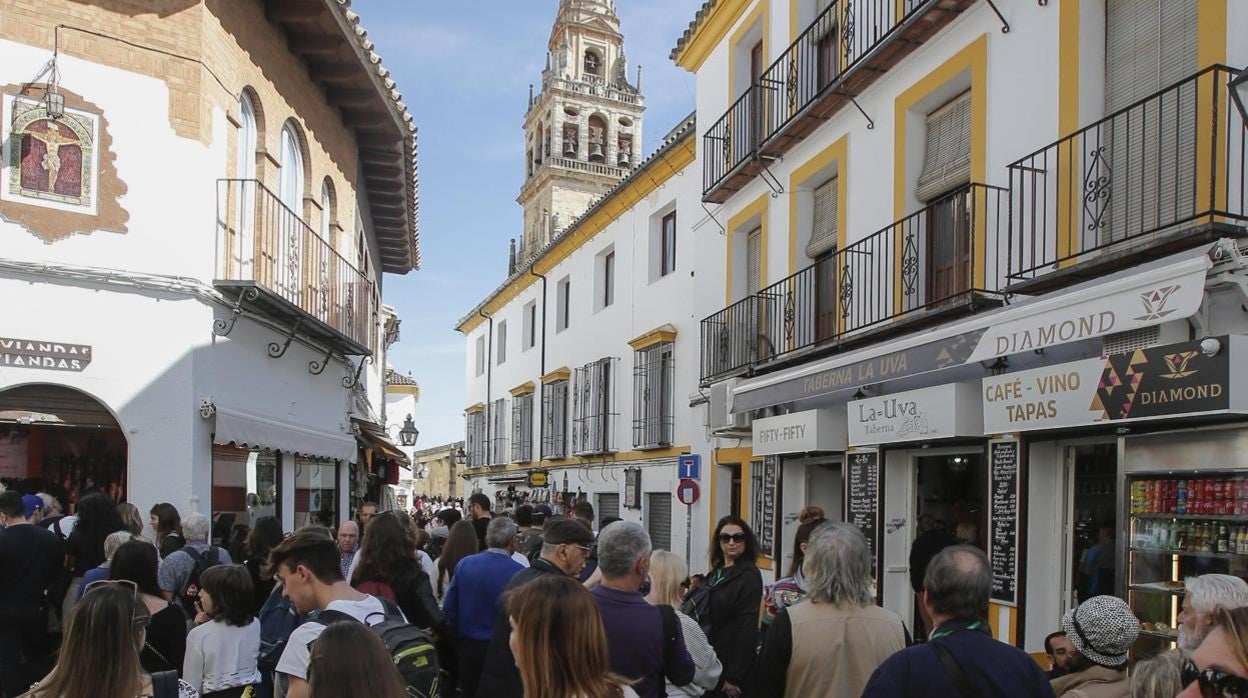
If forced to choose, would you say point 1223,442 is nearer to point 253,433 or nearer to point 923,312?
point 923,312

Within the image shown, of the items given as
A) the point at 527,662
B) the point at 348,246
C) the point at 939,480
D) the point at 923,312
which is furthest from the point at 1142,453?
the point at 348,246

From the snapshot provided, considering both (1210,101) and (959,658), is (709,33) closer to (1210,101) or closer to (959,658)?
(1210,101)

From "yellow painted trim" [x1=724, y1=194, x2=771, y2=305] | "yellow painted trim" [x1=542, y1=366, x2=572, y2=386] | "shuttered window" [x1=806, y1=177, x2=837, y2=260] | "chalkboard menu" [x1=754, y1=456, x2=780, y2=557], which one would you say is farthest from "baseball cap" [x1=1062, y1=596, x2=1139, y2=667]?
"yellow painted trim" [x1=542, y1=366, x2=572, y2=386]

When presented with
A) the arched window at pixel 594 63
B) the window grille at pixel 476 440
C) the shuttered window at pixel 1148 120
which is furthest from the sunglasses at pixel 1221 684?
the arched window at pixel 594 63

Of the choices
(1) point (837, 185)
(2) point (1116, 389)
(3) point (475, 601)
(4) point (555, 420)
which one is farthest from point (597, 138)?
(3) point (475, 601)

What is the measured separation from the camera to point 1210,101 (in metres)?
7.07

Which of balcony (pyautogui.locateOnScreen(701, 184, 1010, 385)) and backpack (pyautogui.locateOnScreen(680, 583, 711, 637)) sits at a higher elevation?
balcony (pyautogui.locateOnScreen(701, 184, 1010, 385))

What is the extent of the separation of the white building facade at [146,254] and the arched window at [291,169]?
2.77 feet

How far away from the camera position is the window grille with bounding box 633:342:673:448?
66.0 ft

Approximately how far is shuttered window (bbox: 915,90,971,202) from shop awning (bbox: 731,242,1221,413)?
1.69 metres

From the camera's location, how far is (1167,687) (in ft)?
10.9

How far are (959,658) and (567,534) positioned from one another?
237 cm

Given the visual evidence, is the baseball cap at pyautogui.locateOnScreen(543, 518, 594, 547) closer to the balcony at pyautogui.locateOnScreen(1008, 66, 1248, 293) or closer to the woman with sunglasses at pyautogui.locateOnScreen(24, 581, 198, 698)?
the woman with sunglasses at pyautogui.locateOnScreen(24, 581, 198, 698)

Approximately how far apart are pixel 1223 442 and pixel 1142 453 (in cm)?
65
